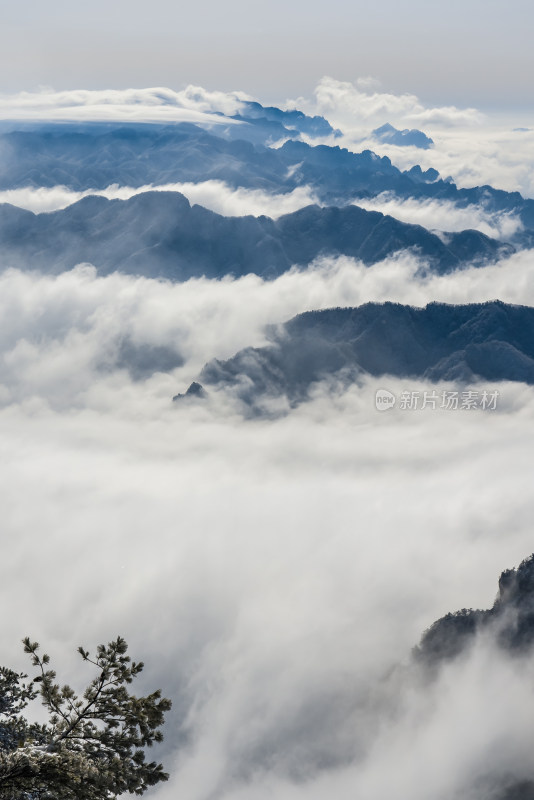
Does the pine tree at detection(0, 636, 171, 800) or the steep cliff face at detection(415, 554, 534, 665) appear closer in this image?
the pine tree at detection(0, 636, 171, 800)

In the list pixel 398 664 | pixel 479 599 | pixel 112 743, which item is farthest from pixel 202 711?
pixel 112 743

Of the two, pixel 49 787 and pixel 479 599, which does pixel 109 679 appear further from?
pixel 479 599

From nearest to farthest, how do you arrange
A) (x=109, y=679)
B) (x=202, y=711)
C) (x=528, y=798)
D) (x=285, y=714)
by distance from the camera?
(x=109, y=679) → (x=528, y=798) → (x=285, y=714) → (x=202, y=711)

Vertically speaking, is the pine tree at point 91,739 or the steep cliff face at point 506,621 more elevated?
the steep cliff face at point 506,621

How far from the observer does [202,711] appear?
177 metres

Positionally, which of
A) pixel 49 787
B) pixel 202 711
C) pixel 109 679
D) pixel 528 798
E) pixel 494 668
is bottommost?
pixel 528 798

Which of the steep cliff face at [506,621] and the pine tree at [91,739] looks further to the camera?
the steep cliff face at [506,621]

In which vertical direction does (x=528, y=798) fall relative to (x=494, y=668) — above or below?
below

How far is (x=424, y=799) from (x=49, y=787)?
409 ft

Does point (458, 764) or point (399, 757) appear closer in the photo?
point (458, 764)

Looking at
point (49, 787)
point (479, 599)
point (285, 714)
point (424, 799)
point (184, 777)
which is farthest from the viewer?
point (479, 599)

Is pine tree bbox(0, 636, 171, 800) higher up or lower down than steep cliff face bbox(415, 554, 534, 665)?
lower down

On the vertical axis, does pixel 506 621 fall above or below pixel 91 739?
above

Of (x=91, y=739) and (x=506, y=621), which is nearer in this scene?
(x=91, y=739)
